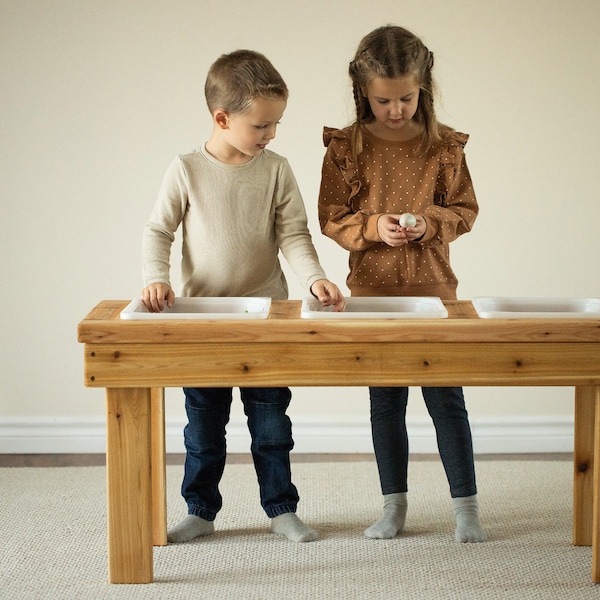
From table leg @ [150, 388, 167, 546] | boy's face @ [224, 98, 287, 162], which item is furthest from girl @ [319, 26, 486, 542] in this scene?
table leg @ [150, 388, 167, 546]

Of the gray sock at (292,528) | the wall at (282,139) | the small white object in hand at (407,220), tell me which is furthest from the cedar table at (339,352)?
the wall at (282,139)

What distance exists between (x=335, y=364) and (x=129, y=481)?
48 cm

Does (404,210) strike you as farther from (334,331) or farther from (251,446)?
(251,446)

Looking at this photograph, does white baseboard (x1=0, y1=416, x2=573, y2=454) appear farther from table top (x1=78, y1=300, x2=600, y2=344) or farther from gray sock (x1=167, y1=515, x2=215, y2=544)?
table top (x1=78, y1=300, x2=600, y2=344)

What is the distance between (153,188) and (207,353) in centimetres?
116

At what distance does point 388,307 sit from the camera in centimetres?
213

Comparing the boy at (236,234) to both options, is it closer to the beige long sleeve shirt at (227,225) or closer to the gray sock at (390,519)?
the beige long sleeve shirt at (227,225)

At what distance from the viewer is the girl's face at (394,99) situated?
212 centimetres

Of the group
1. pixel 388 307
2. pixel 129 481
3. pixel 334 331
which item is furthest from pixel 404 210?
pixel 129 481

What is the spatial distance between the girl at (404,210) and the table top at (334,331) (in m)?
0.35

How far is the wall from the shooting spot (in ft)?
9.41

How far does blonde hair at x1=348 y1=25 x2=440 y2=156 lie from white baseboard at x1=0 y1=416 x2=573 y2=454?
111 centimetres

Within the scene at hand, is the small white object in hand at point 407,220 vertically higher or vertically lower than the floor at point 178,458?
higher

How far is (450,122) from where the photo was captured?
2918mm
